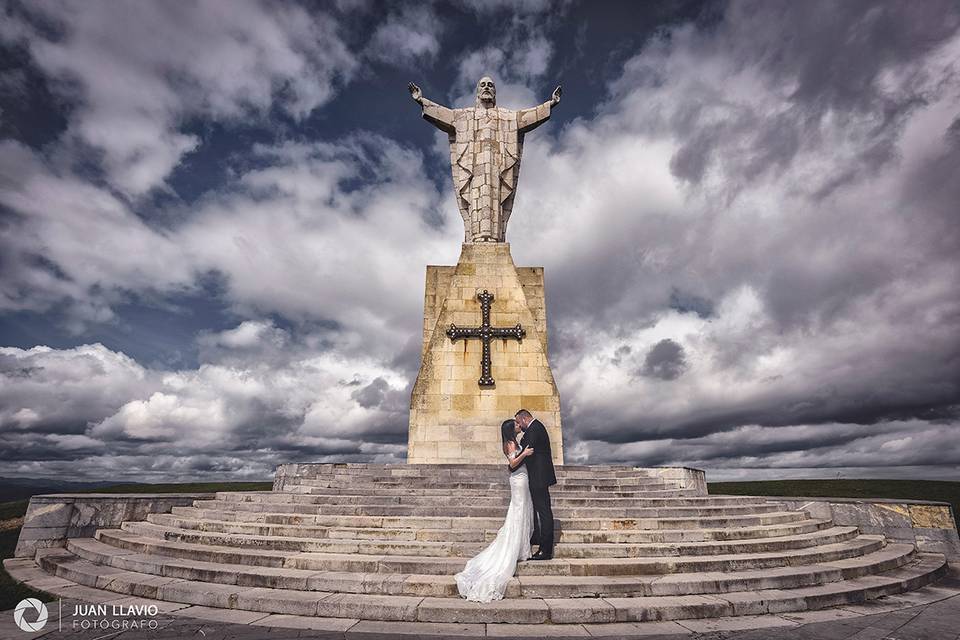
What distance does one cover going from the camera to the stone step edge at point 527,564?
676cm

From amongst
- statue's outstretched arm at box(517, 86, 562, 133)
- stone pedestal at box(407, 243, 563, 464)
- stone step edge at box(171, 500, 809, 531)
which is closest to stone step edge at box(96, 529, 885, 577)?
stone step edge at box(171, 500, 809, 531)

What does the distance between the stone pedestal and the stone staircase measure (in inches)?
136

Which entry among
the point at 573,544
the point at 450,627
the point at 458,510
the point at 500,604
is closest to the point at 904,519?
the point at 573,544

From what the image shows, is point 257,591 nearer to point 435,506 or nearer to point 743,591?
point 435,506

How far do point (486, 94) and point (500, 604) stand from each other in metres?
17.1

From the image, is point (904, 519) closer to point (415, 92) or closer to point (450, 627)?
point (450, 627)

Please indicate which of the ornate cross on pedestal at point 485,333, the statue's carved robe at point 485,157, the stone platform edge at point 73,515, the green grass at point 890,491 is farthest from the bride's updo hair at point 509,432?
the green grass at point 890,491

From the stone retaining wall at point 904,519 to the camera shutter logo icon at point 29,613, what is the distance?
13.1 metres

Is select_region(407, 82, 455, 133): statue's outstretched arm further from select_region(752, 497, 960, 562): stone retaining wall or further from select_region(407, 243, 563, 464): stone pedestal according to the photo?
select_region(752, 497, 960, 562): stone retaining wall

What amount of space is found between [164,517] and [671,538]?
990cm

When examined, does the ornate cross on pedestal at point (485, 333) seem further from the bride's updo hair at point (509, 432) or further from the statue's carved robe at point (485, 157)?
the bride's updo hair at point (509, 432)

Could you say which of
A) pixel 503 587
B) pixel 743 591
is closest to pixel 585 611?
pixel 503 587

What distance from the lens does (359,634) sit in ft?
16.9

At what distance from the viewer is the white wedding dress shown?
6027 mm
